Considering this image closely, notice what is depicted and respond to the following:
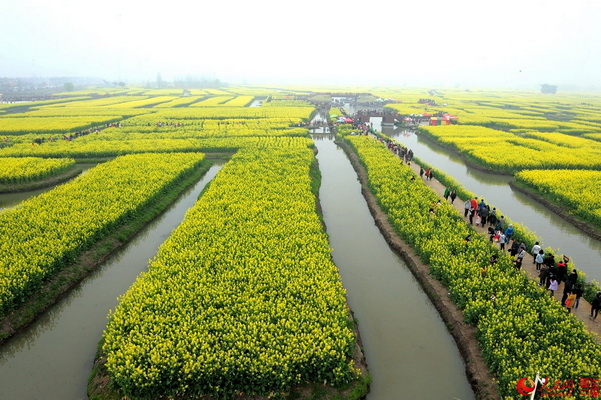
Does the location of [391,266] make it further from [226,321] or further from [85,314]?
[85,314]

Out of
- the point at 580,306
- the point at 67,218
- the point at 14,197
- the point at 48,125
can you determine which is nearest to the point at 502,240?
the point at 580,306

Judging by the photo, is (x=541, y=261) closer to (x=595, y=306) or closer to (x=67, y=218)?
(x=595, y=306)

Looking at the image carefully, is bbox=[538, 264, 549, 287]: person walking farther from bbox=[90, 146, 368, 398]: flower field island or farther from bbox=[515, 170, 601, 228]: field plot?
bbox=[515, 170, 601, 228]: field plot

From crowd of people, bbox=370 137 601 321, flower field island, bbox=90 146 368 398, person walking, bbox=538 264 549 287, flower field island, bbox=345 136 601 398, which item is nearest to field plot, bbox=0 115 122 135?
flower field island, bbox=90 146 368 398

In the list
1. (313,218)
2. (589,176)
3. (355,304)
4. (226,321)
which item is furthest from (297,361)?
(589,176)

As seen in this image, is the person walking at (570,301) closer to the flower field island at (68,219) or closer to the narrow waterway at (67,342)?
the narrow waterway at (67,342)

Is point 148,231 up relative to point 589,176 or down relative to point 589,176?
down
